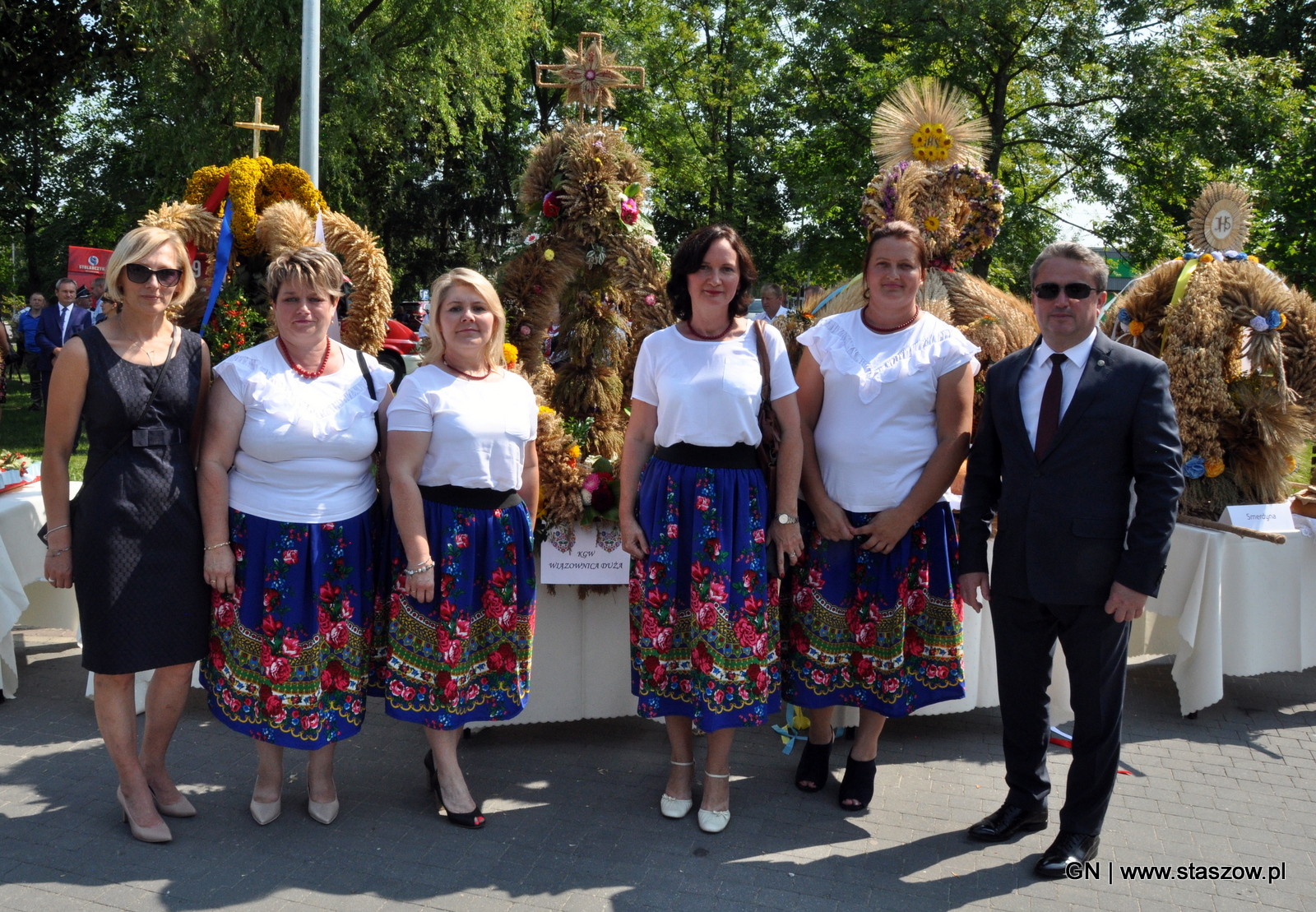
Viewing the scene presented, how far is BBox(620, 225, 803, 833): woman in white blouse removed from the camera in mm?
3021

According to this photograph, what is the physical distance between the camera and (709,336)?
3074 mm

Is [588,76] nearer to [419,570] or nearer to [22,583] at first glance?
[419,570]

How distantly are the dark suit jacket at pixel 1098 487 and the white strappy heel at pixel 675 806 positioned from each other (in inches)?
49.5

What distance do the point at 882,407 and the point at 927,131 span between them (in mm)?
2069

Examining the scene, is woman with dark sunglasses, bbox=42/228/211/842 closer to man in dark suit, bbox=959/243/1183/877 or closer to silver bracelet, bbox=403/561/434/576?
silver bracelet, bbox=403/561/434/576

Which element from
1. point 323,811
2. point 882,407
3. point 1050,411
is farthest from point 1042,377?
point 323,811

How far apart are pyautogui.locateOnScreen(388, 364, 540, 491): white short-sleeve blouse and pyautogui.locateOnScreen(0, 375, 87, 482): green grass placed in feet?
21.8

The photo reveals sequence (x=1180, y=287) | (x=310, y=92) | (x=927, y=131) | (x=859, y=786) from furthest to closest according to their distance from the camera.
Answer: (x=310, y=92) → (x=927, y=131) → (x=1180, y=287) → (x=859, y=786)

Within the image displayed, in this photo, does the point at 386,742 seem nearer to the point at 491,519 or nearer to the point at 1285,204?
the point at 491,519

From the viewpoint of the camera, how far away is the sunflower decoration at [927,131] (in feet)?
14.8

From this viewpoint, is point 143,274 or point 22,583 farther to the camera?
point 22,583

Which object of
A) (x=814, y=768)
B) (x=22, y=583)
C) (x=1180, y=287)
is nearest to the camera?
(x=814, y=768)

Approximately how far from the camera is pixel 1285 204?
1051 cm

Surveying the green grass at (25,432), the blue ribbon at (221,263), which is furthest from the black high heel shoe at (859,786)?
the green grass at (25,432)
